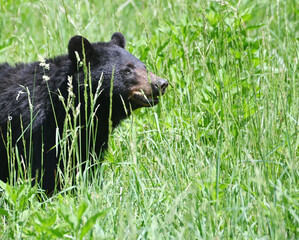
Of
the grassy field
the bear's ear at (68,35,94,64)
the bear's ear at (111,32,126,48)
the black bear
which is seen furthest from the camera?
the bear's ear at (111,32,126,48)

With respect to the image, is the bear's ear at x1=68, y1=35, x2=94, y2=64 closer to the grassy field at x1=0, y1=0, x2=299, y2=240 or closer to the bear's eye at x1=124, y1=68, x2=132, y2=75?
the bear's eye at x1=124, y1=68, x2=132, y2=75

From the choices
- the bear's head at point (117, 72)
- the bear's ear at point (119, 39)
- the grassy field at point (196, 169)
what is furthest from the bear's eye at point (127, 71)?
the bear's ear at point (119, 39)

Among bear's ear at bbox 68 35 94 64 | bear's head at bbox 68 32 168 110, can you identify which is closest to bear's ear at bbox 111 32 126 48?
bear's head at bbox 68 32 168 110

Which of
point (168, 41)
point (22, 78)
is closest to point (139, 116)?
point (168, 41)

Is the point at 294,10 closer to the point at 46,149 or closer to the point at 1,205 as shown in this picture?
the point at 46,149

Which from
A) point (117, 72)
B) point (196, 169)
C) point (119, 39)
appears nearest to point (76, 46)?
point (117, 72)

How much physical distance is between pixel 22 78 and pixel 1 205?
4.80 ft

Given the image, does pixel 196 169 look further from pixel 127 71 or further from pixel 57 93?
pixel 57 93

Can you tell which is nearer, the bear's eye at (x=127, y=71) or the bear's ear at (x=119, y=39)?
the bear's eye at (x=127, y=71)

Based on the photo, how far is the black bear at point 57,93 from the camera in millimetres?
4777

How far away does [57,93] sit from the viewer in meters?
4.84

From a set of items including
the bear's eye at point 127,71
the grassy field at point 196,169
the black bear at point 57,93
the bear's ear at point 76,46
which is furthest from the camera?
the bear's eye at point 127,71

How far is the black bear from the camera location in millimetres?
4777

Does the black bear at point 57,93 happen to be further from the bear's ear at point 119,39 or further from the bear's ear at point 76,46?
the bear's ear at point 119,39
